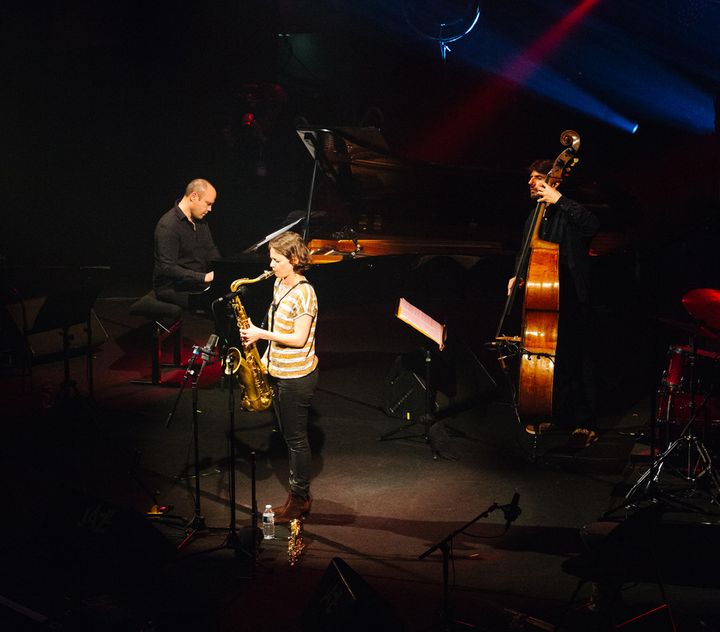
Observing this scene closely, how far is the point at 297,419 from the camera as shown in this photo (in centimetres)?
511

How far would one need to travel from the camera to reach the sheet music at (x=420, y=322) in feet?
19.9

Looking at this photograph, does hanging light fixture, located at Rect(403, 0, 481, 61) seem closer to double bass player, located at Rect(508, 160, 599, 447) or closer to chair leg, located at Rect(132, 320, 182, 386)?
double bass player, located at Rect(508, 160, 599, 447)

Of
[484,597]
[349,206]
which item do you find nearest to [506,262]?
[349,206]

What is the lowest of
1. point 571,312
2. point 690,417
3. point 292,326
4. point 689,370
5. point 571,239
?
point 690,417

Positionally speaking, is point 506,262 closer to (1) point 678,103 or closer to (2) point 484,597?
(1) point 678,103

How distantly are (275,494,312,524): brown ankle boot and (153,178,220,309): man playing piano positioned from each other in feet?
10.00

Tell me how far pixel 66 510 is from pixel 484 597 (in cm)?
213

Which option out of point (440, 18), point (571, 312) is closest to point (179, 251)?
point (571, 312)

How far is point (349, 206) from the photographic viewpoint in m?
10.0

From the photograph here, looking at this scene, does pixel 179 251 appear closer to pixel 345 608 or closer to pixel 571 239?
pixel 571 239

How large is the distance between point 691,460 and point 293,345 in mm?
3090

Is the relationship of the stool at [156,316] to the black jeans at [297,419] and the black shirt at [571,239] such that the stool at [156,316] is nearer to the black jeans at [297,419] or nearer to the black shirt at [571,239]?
the black jeans at [297,419]

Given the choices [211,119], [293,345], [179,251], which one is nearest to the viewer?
[293,345]

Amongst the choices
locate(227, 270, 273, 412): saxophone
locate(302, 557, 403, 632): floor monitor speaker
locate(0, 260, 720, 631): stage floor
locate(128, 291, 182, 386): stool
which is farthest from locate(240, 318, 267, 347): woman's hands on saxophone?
locate(128, 291, 182, 386): stool
